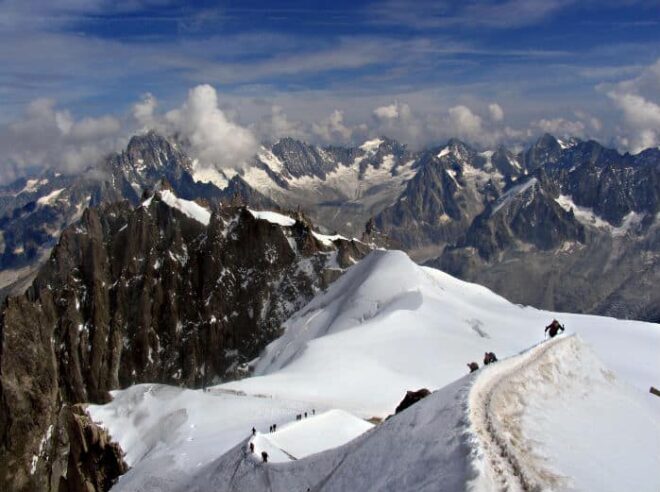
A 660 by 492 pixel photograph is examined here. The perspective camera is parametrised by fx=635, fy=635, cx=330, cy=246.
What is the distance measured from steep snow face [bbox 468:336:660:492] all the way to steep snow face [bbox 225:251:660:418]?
88.3 feet

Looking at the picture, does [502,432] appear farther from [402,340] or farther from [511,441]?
[402,340]

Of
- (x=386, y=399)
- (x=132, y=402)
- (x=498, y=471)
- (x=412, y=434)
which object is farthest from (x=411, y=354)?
(x=498, y=471)

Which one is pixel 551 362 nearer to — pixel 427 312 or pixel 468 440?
pixel 468 440

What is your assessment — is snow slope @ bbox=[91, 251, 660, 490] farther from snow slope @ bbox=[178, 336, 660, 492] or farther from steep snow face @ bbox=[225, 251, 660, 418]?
steep snow face @ bbox=[225, 251, 660, 418]

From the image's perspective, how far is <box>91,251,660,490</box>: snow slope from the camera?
96.7 feet

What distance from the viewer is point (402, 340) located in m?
92.2

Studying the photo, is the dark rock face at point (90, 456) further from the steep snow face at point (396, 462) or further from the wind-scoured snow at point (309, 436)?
the steep snow face at point (396, 462)

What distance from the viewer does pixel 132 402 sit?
7675cm

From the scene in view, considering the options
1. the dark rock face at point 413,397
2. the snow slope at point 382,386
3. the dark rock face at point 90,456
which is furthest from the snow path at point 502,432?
the dark rock face at point 90,456

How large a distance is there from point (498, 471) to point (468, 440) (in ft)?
5.94

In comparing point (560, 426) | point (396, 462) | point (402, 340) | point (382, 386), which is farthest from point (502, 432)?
point (402, 340)

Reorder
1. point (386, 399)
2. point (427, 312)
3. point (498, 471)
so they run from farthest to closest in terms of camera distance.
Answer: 1. point (427, 312)
2. point (386, 399)
3. point (498, 471)

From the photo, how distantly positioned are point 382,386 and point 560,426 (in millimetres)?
43334

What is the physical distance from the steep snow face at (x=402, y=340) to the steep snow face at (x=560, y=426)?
88.3 ft
